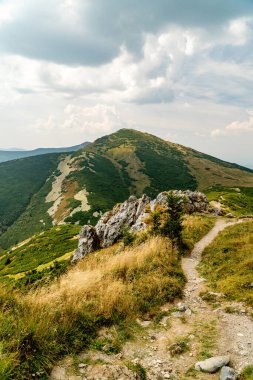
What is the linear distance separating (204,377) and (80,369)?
9.32 ft

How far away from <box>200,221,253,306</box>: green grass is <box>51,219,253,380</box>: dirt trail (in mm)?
1319

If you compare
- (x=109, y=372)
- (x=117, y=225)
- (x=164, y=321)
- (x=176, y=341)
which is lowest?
(x=117, y=225)

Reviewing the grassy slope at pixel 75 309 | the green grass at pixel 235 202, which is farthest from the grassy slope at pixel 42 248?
the grassy slope at pixel 75 309

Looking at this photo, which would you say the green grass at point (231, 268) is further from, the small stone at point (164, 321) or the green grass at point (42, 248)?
the green grass at point (42, 248)

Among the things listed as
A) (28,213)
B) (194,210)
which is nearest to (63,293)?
(194,210)

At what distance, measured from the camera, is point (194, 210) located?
50.8 m

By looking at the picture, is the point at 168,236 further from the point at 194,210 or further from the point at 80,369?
the point at 194,210

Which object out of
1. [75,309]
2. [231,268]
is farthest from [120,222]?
[75,309]

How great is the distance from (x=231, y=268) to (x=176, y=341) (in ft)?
25.2

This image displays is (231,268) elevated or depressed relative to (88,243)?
elevated

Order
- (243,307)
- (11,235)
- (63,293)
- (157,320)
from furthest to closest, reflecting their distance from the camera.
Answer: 1. (11,235)
2. (243,307)
3. (157,320)
4. (63,293)

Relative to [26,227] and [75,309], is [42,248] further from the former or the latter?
[75,309]

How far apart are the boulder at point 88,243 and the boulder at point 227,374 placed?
128 ft

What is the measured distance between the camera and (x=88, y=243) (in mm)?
46750
